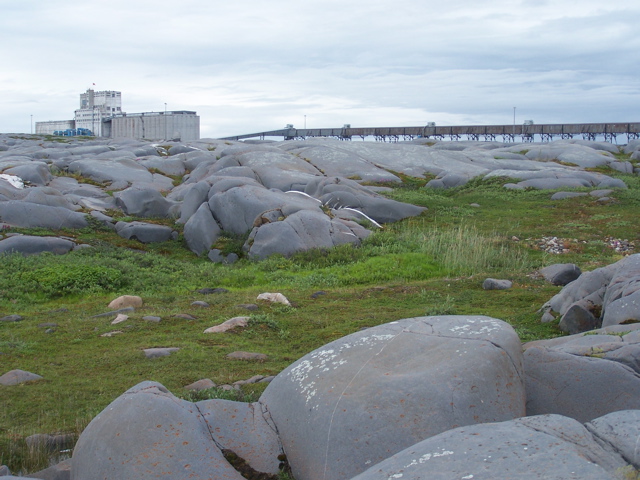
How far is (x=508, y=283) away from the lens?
13953 mm

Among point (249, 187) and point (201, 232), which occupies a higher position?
point (249, 187)

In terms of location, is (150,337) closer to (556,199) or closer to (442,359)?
(442,359)

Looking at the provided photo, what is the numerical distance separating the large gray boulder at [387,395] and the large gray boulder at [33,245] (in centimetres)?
1317

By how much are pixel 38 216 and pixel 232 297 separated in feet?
33.4

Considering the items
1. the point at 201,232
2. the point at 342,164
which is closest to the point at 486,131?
the point at 342,164

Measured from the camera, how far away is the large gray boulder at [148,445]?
5.35 meters

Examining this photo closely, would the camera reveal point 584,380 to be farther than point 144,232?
No

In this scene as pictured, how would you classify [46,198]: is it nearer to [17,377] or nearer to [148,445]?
[17,377]

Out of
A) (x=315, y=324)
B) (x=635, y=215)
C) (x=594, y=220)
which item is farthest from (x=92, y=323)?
(x=635, y=215)

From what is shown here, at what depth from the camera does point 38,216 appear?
20.8 meters

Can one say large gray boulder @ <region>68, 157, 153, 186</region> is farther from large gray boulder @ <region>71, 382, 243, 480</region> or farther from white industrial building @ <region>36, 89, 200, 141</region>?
white industrial building @ <region>36, 89, 200, 141</region>

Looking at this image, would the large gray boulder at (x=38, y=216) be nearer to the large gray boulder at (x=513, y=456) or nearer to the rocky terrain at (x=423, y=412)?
the rocky terrain at (x=423, y=412)

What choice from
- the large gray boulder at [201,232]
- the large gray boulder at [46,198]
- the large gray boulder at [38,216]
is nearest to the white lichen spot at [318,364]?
the large gray boulder at [201,232]

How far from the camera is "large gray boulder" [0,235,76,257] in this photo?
688 inches
